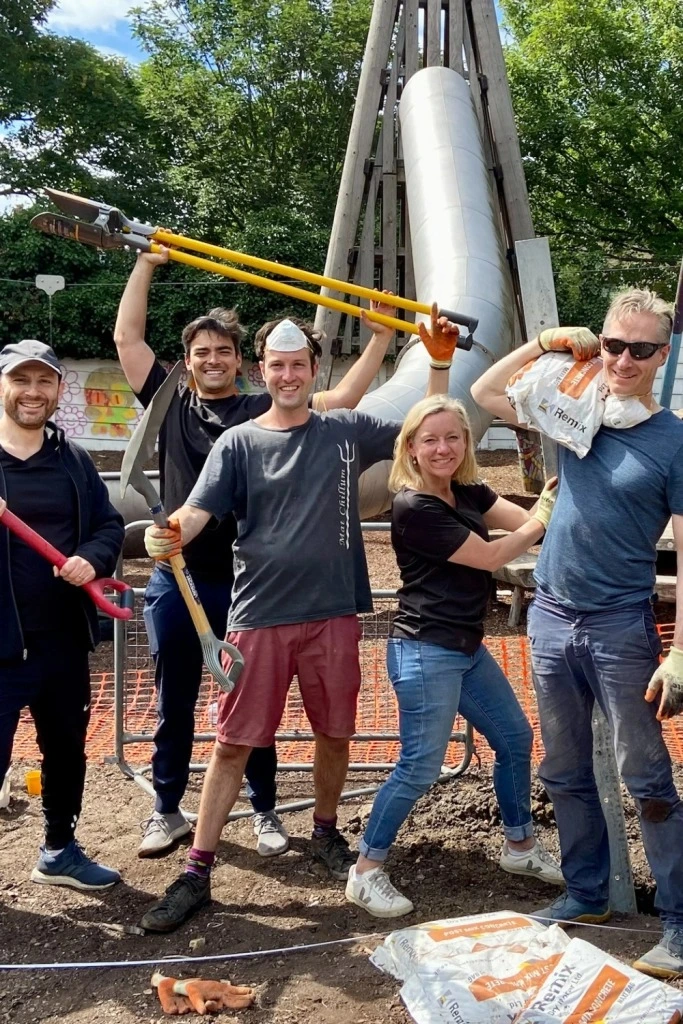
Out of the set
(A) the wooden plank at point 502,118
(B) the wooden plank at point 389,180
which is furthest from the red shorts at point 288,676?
(B) the wooden plank at point 389,180

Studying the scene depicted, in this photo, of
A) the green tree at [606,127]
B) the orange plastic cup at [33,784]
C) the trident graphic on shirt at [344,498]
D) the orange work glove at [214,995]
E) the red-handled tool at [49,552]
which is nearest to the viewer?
the orange work glove at [214,995]

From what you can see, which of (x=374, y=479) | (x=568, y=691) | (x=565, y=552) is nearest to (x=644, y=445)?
(x=565, y=552)

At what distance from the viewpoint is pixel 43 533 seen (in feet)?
10.8

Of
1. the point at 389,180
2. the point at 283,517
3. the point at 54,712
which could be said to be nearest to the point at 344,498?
the point at 283,517

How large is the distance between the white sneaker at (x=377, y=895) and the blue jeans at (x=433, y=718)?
7 centimetres

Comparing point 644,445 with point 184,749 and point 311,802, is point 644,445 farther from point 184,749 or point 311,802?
point 311,802

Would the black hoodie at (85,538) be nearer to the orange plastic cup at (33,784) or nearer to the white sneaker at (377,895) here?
the white sneaker at (377,895)

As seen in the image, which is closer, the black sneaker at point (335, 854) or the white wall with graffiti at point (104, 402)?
the black sneaker at point (335, 854)

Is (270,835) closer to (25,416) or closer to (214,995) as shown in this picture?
(214,995)

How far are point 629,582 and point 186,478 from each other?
1568 mm

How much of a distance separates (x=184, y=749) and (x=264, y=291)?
18.1 meters

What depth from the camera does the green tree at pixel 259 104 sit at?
2417 centimetres

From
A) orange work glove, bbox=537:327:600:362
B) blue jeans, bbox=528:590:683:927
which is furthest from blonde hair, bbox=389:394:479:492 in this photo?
blue jeans, bbox=528:590:683:927

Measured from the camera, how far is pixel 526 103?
71.9ft
